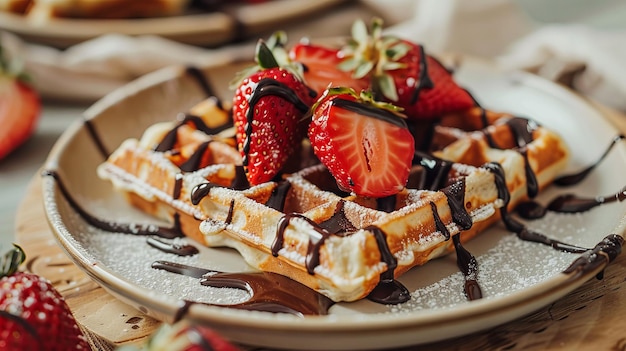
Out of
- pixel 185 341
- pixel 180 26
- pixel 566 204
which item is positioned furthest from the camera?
pixel 180 26

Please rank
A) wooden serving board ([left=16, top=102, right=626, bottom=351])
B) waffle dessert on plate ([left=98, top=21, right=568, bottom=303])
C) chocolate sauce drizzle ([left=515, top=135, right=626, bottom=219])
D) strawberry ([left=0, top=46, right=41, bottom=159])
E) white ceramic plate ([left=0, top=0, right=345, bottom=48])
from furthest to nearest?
white ceramic plate ([left=0, top=0, right=345, bottom=48]) < strawberry ([left=0, top=46, right=41, bottom=159]) < chocolate sauce drizzle ([left=515, top=135, right=626, bottom=219]) < waffle dessert on plate ([left=98, top=21, right=568, bottom=303]) < wooden serving board ([left=16, top=102, right=626, bottom=351])

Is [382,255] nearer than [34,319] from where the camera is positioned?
No

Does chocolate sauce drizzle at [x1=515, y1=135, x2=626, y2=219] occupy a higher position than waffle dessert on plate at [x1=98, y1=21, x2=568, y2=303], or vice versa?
waffle dessert on plate at [x1=98, y1=21, x2=568, y2=303]

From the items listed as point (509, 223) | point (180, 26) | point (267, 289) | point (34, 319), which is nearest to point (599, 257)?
point (509, 223)

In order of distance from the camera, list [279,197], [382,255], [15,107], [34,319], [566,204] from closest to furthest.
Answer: [34,319] < [382,255] < [279,197] < [566,204] < [15,107]

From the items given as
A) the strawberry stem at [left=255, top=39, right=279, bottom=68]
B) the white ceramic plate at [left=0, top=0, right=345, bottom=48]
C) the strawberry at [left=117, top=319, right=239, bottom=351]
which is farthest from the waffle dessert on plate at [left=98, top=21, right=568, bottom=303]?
the white ceramic plate at [left=0, top=0, right=345, bottom=48]

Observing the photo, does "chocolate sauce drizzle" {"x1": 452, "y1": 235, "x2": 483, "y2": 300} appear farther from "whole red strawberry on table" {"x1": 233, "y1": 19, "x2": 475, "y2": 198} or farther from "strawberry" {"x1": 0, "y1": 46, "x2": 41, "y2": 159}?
"strawberry" {"x1": 0, "y1": 46, "x2": 41, "y2": 159}

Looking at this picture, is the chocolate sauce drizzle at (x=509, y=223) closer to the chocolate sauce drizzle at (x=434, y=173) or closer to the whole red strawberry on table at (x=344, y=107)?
the chocolate sauce drizzle at (x=434, y=173)

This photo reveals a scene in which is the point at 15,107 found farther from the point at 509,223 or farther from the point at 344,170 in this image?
the point at 509,223
